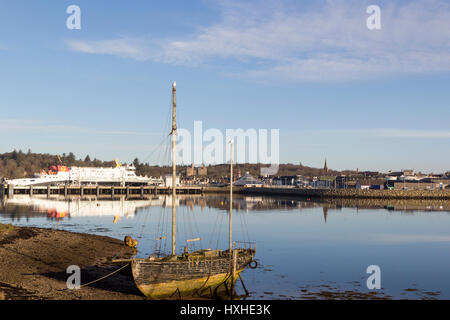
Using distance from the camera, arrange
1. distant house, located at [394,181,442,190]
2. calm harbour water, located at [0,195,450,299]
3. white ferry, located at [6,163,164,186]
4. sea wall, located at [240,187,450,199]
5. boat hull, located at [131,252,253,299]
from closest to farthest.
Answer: boat hull, located at [131,252,253,299] < calm harbour water, located at [0,195,450,299] < sea wall, located at [240,187,450,199] < white ferry, located at [6,163,164,186] < distant house, located at [394,181,442,190]

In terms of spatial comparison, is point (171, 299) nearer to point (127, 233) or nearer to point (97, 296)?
point (97, 296)

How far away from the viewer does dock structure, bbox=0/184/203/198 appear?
151038 mm

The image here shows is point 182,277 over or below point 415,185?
below

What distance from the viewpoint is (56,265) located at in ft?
107

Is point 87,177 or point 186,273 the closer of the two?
point 186,273

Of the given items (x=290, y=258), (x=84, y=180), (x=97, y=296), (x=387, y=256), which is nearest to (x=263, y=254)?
(x=290, y=258)

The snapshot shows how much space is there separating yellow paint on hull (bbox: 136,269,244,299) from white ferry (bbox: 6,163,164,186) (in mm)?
148792

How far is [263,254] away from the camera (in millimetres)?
41594

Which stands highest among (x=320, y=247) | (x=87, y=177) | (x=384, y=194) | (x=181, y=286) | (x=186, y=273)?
(x=87, y=177)

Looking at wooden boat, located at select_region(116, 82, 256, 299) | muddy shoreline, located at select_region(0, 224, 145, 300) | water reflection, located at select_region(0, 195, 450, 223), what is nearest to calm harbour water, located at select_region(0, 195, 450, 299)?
wooden boat, located at select_region(116, 82, 256, 299)

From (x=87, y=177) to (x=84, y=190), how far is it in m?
10.7

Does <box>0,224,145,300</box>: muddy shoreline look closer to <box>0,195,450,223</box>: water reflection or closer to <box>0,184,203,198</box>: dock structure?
<box>0,195,450,223</box>: water reflection

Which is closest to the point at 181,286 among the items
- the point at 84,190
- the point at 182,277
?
the point at 182,277

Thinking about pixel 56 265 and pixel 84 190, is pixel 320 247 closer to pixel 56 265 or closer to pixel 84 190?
pixel 56 265
